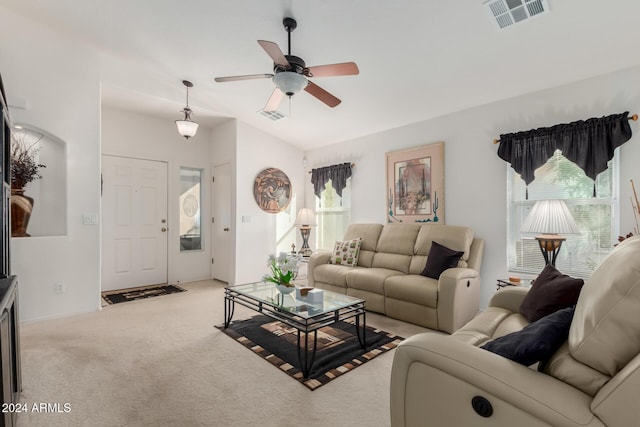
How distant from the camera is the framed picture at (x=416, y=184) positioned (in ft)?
13.6

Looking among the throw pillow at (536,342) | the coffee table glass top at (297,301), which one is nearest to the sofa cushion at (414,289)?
the coffee table glass top at (297,301)

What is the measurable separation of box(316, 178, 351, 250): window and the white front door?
2.73 meters

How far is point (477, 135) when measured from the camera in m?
3.79

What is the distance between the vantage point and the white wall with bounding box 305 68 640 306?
111 inches

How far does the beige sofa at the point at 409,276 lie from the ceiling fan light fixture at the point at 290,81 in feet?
7.42

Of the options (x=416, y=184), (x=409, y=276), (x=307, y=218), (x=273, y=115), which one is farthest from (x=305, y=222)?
(x=409, y=276)

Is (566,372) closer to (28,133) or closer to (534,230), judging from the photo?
(534,230)

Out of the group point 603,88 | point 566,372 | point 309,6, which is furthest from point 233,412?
point 603,88

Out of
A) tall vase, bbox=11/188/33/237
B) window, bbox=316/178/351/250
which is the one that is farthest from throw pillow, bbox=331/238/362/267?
tall vase, bbox=11/188/33/237

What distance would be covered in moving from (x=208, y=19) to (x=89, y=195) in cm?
258

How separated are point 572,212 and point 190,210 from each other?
5.56 meters

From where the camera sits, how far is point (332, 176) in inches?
217

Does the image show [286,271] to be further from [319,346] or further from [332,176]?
[332,176]

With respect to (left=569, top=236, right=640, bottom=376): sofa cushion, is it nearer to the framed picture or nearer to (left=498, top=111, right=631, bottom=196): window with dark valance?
(left=498, top=111, right=631, bottom=196): window with dark valance
